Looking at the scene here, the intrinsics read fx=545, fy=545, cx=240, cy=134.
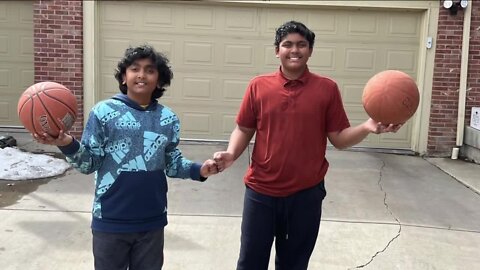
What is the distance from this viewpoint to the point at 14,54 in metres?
9.18

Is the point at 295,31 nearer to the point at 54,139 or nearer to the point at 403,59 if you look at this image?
the point at 54,139

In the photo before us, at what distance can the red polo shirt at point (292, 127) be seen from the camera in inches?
115

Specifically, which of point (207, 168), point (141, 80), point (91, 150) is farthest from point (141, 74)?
point (207, 168)

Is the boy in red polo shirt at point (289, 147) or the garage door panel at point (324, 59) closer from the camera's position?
the boy in red polo shirt at point (289, 147)

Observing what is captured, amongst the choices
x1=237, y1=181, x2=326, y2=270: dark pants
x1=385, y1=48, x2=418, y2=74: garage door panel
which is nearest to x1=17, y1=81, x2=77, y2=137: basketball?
x1=237, y1=181, x2=326, y2=270: dark pants

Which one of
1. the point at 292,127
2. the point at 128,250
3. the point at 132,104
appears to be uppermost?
the point at 132,104

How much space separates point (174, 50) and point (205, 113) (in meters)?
1.13

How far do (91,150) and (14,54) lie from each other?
24.2 ft

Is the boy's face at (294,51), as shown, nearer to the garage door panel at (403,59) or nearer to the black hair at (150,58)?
the black hair at (150,58)

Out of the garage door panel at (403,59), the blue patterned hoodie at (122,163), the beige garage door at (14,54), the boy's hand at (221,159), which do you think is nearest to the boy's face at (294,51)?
the boy's hand at (221,159)

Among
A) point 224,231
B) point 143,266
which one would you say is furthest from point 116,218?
point 224,231

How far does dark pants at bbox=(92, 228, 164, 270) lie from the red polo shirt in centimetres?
65

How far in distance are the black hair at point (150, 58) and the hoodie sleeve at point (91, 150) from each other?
0.28 metres

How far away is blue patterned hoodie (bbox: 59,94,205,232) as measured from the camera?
104 inches
